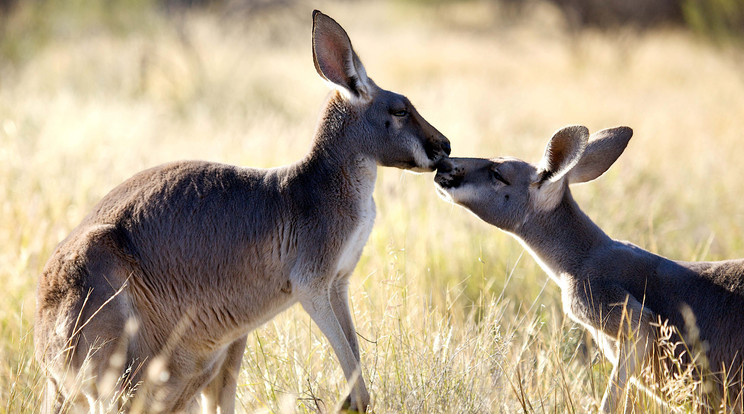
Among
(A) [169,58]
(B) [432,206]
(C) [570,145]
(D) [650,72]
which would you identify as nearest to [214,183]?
(C) [570,145]

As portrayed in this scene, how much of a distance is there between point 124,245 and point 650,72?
13.3 m

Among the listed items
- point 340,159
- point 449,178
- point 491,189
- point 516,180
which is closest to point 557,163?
point 516,180

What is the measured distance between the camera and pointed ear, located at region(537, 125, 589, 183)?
133 inches

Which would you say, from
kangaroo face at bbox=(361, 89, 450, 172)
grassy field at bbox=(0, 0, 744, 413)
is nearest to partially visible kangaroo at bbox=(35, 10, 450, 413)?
kangaroo face at bbox=(361, 89, 450, 172)

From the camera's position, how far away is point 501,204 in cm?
366

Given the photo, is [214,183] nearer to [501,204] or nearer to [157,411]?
[157,411]

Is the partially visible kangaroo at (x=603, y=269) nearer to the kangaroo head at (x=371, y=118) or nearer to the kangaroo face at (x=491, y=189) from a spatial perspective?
the kangaroo face at (x=491, y=189)

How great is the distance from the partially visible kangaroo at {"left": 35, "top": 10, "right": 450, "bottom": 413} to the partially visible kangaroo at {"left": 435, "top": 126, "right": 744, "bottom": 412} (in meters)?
0.41

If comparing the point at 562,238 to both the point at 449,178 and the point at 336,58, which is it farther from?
the point at 336,58

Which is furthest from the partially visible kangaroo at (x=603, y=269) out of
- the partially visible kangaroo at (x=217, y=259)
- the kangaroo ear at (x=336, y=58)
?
the kangaroo ear at (x=336, y=58)

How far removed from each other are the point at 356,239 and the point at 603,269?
1.07 metres

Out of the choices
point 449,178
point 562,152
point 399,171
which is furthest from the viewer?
point 399,171

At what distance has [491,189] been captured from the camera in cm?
369

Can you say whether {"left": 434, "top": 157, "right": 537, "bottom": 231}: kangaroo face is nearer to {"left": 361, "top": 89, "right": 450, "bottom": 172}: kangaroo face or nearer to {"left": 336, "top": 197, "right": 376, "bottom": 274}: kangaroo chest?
{"left": 361, "top": 89, "right": 450, "bottom": 172}: kangaroo face
